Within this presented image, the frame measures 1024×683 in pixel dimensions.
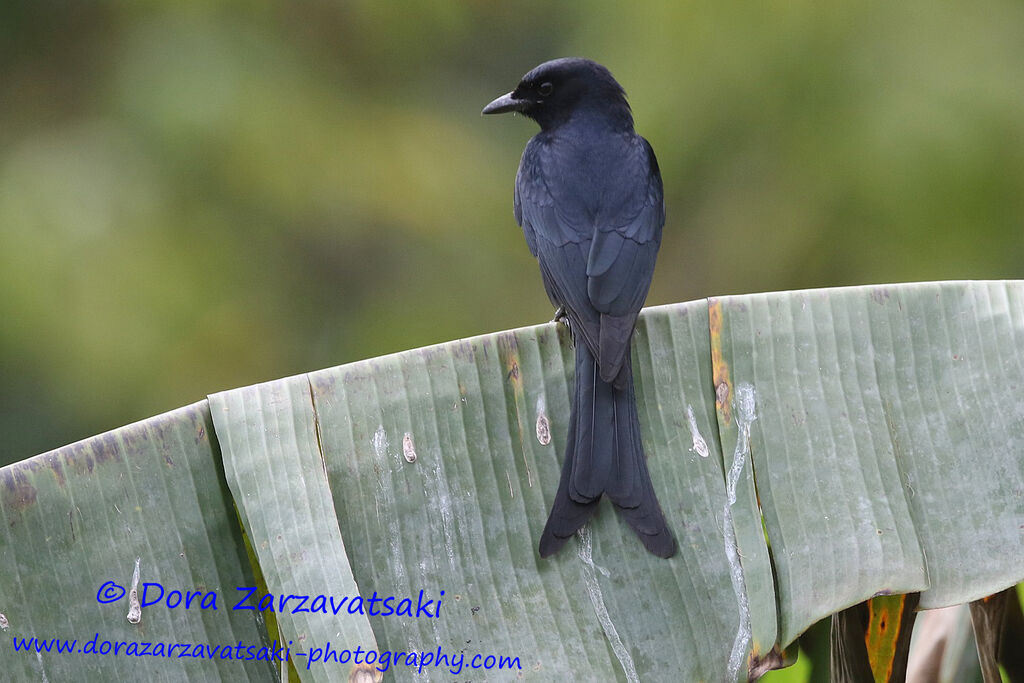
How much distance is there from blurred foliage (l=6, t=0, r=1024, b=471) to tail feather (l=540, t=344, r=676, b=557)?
405cm

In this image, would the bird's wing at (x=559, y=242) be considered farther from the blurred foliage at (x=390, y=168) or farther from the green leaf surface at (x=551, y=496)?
the blurred foliage at (x=390, y=168)

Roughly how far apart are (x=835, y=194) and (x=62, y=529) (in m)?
5.20

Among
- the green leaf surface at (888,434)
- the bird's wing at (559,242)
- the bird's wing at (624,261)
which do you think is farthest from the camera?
the bird's wing at (559,242)

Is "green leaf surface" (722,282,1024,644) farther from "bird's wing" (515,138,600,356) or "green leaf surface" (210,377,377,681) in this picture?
"green leaf surface" (210,377,377,681)

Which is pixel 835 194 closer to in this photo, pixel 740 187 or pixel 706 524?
pixel 740 187

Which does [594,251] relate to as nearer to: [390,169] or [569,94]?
[569,94]

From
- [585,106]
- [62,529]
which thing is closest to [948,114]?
[585,106]

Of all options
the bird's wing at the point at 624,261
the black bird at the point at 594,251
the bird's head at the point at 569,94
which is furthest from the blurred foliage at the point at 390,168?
the bird's wing at the point at 624,261

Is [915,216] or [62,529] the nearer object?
[62,529]

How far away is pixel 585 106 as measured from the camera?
3553 mm

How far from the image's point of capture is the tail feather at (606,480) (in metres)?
2.28

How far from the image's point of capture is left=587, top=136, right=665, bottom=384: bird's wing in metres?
2.39

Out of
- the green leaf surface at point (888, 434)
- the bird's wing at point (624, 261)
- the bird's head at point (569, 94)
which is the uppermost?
the bird's head at point (569, 94)

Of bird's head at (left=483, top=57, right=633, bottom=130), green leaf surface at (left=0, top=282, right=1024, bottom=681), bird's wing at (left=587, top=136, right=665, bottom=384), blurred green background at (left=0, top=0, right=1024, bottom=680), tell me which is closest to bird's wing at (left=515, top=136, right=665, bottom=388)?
bird's wing at (left=587, top=136, right=665, bottom=384)
